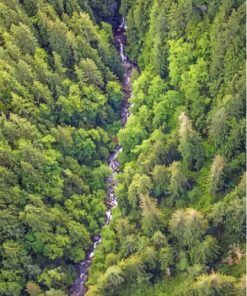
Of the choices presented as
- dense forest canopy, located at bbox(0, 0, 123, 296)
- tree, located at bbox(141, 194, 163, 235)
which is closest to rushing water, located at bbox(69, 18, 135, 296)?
dense forest canopy, located at bbox(0, 0, 123, 296)

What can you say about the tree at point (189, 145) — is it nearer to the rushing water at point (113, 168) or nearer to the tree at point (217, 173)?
the tree at point (217, 173)

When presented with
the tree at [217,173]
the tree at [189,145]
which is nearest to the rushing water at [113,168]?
the tree at [189,145]

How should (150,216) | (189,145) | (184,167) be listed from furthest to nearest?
(184,167), (189,145), (150,216)

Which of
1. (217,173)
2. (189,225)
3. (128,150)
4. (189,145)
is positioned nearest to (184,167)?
(189,145)

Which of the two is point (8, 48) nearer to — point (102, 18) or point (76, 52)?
point (76, 52)

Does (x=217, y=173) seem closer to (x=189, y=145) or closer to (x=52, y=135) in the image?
(x=189, y=145)
